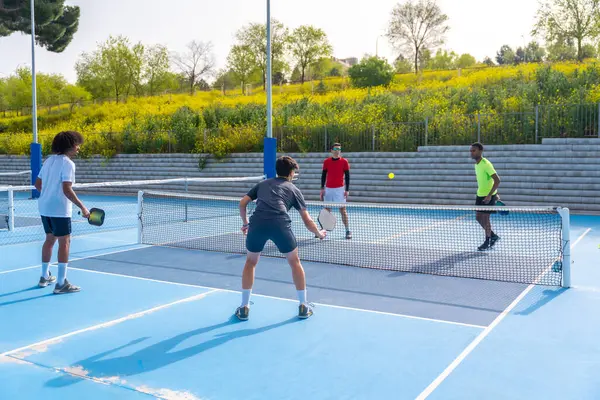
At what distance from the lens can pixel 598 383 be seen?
4.67m

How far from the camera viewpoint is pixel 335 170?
1220cm

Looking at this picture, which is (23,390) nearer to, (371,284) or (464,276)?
(371,284)

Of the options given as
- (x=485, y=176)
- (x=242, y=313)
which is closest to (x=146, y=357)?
(x=242, y=313)

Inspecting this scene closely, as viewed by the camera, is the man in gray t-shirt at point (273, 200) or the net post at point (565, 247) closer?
the man in gray t-shirt at point (273, 200)

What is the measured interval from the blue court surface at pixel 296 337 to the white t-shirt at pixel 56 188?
106 centimetres

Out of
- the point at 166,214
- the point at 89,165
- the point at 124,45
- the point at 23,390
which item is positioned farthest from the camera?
the point at 124,45

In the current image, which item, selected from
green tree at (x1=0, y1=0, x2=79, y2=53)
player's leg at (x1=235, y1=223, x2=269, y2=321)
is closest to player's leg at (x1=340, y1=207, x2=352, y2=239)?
player's leg at (x1=235, y1=223, x2=269, y2=321)

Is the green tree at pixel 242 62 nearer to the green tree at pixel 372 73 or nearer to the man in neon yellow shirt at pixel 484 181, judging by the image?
the green tree at pixel 372 73

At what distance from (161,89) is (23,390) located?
5799 cm

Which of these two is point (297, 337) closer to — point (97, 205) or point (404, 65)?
point (97, 205)

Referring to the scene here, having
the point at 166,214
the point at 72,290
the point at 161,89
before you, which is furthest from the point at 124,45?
the point at 72,290

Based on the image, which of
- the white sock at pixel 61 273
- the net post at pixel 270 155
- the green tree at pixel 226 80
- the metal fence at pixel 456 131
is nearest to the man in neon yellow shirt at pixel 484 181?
the net post at pixel 270 155

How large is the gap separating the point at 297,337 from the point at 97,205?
55.3 feet

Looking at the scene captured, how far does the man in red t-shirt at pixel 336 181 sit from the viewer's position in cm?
1217
